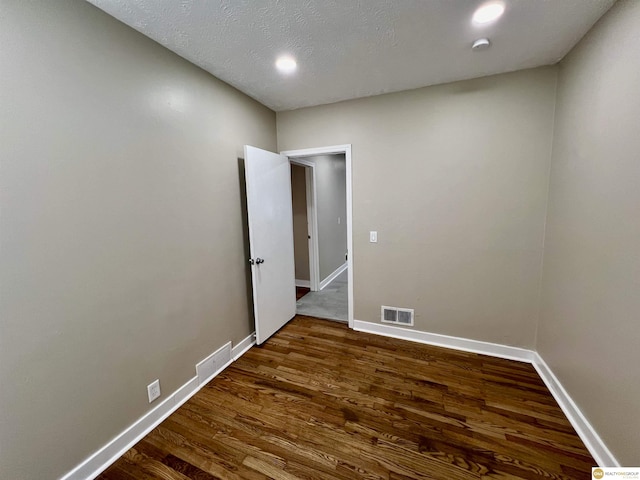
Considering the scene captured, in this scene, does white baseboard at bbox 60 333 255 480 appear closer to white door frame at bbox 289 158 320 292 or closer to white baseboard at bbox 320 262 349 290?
white door frame at bbox 289 158 320 292

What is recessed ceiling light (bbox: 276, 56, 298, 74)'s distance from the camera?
188 centimetres

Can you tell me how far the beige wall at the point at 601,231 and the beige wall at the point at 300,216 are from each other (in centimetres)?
318

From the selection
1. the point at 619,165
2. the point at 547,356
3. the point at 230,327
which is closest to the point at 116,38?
the point at 230,327

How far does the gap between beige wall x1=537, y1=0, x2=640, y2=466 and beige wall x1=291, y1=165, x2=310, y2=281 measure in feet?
10.4

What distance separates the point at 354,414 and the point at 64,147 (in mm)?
2259

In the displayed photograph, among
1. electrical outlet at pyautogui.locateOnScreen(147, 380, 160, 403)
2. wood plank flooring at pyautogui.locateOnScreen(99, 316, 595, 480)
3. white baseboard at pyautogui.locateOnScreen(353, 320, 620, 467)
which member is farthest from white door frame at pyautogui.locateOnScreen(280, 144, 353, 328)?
electrical outlet at pyautogui.locateOnScreen(147, 380, 160, 403)

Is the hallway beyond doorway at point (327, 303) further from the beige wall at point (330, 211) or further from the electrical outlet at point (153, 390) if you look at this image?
the electrical outlet at point (153, 390)

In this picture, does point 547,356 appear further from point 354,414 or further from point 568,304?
point 354,414

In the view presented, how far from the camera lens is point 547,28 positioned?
1.58m

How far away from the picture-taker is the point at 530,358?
2311mm

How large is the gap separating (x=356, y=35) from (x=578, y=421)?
2733mm

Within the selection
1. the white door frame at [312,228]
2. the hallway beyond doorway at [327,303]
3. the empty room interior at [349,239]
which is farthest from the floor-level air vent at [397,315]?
the white door frame at [312,228]

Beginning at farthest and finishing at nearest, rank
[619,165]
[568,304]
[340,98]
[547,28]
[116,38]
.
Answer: [340,98] → [568,304] → [547,28] → [116,38] → [619,165]

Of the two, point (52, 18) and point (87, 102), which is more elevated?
point (52, 18)
